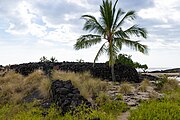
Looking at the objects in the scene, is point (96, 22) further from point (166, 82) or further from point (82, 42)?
point (166, 82)

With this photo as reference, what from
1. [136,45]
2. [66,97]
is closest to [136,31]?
[136,45]

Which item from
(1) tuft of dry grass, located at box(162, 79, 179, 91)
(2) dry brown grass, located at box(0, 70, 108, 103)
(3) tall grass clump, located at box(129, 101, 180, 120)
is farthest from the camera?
(1) tuft of dry grass, located at box(162, 79, 179, 91)

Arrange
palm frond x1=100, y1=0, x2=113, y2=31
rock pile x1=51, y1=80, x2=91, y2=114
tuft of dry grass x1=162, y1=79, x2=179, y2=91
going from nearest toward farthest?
rock pile x1=51, y1=80, x2=91, y2=114
tuft of dry grass x1=162, y1=79, x2=179, y2=91
palm frond x1=100, y1=0, x2=113, y2=31

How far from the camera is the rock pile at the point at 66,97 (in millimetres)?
12567

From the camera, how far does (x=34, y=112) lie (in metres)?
13.2

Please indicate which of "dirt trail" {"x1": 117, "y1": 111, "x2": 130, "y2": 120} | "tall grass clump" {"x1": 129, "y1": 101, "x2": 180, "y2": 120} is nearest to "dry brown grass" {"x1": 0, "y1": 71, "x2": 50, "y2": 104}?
"dirt trail" {"x1": 117, "y1": 111, "x2": 130, "y2": 120}

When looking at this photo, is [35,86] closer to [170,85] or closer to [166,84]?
[166,84]

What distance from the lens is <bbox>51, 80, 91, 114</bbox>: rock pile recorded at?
41.2 ft

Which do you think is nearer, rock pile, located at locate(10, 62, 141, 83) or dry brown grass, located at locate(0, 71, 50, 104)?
dry brown grass, located at locate(0, 71, 50, 104)

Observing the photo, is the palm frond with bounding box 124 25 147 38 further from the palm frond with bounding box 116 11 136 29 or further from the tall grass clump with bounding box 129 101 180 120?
the tall grass clump with bounding box 129 101 180 120

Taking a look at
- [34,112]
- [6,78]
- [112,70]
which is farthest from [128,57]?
[34,112]

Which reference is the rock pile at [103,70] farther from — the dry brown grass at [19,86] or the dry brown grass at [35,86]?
the dry brown grass at [35,86]

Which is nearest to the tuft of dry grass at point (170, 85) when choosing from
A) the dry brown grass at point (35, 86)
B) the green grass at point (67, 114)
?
the dry brown grass at point (35, 86)

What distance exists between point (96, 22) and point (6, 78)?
748 centimetres
